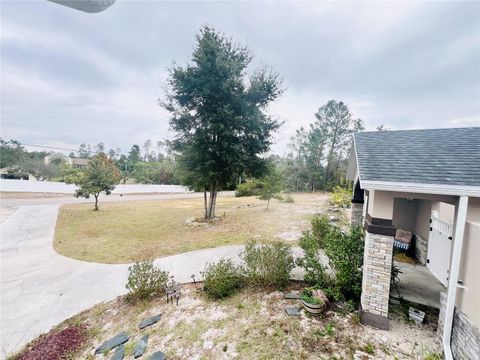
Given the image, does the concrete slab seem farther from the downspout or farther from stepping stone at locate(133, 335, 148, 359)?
stepping stone at locate(133, 335, 148, 359)

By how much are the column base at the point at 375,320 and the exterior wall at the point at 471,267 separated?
45.6 inches

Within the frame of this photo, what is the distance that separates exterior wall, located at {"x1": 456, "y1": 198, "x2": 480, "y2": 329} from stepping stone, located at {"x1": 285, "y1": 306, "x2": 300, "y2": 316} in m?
2.57

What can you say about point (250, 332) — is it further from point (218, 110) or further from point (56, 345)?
point (218, 110)

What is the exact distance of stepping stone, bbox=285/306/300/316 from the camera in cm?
434

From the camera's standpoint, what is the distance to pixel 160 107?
12.3m

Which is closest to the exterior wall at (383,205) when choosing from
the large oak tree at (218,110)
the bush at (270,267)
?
the bush at (270,267)

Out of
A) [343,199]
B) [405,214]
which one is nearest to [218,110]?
[405,214]

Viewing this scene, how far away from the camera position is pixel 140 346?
3881 mm

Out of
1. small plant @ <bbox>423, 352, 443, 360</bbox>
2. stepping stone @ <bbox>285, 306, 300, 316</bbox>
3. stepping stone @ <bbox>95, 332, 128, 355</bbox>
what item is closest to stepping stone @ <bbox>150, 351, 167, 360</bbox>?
stepping stone @ <bbox>95, 332, 128, 355</bbox>

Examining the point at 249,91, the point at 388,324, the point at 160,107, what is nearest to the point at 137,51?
the point at 160,107

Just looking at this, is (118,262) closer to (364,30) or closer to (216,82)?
(216,82)

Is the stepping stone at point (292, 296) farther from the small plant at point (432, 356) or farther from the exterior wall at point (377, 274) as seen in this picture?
the small plant at point (432, 356)

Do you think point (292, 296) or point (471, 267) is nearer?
point (471, 267)

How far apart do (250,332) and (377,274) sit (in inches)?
101
